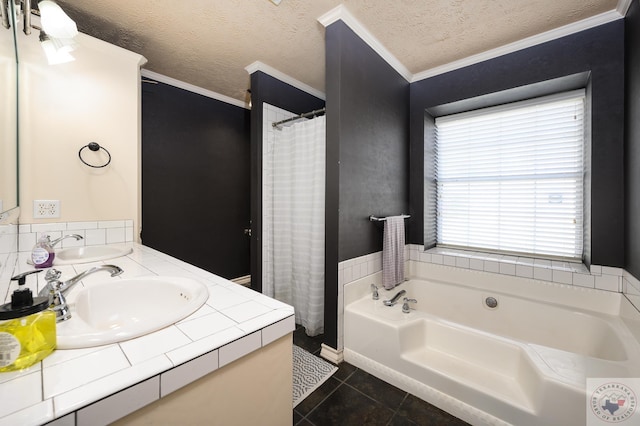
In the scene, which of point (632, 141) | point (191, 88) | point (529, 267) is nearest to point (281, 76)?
point (191, 88)

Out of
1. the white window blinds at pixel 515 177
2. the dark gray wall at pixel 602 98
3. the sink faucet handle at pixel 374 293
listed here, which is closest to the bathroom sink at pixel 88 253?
the sink faucet handle at pixel 374 293

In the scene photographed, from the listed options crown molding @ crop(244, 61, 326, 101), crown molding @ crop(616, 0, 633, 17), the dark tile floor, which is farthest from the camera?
crown molding @ crop(244, 61, 326, 101)

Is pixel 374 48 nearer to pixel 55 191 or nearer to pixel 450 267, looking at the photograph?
pixel 450 267

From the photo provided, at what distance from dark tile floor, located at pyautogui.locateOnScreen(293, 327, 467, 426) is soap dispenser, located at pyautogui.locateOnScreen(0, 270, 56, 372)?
1.23 meters

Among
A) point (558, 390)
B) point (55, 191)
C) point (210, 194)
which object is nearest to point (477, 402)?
point (558, 390)

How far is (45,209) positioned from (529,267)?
3460mm

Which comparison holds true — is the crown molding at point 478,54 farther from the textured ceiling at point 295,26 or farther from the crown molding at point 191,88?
the crown molding at point 191,88

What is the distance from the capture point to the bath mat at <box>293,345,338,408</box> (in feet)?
5.04

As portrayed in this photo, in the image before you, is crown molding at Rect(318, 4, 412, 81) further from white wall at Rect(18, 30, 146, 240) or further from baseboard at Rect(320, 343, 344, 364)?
baseboard at Rect(320, 343, 344, 364)

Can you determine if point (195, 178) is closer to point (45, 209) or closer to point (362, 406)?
point (45, 209)

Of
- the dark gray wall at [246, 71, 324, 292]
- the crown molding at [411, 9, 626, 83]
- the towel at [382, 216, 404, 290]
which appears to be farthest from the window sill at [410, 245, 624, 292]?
the crown molding at [411, 9, 626, 83]

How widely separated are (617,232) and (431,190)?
4.38 feet

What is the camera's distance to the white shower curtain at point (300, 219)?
2.16 meters

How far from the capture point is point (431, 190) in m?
2.67
